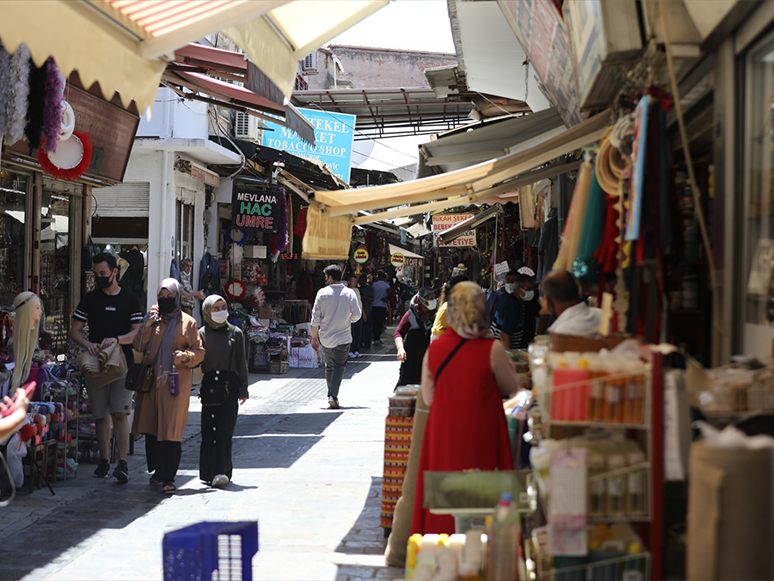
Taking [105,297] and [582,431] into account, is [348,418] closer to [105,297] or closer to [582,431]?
[105,297]

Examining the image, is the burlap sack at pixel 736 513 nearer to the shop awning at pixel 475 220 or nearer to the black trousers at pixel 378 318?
the shop awning at pixel 475 220

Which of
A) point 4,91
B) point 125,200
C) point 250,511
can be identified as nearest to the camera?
point 4,91

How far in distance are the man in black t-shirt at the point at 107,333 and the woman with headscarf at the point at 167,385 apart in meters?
0.41

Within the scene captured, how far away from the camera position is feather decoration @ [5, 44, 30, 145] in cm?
623

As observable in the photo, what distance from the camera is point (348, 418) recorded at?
1136 centimetres

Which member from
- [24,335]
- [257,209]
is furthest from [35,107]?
[257,209]

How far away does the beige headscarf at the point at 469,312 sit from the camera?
15.3 feet

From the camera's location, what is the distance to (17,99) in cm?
627

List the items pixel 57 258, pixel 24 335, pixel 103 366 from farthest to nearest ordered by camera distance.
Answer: pixel 57 258 → pixel 103 366 → pixel 24 335

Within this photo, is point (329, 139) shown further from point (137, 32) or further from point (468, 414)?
point (137, 32)

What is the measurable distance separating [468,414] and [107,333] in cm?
500

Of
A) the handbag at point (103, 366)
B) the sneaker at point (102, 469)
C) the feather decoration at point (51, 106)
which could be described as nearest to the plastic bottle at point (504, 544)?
the feather decoration at point (51, 106)

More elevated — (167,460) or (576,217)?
(576,217)

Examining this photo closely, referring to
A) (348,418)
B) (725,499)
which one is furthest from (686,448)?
(348,418)
